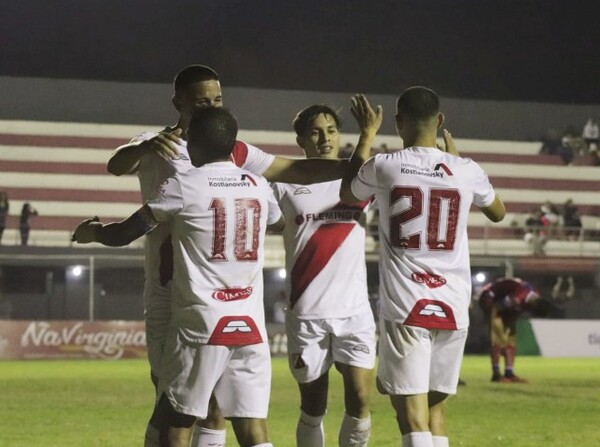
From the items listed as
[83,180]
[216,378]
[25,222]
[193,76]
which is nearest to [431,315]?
[216,378]

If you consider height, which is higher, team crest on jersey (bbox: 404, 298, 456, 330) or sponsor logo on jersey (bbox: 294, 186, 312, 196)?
sponsor logo on jersey (bbox: 294, 186, 312, 196)

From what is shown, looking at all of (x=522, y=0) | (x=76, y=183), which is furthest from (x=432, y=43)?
(x=76, y=183)

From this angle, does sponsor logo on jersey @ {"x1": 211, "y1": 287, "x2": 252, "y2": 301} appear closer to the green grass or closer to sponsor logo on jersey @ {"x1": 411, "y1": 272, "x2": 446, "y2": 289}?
sponsor logo on jersey @ {"x1": 411, "y1": 272, "x2": 446, "y2": 289}

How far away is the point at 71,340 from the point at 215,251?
2383 centimetres

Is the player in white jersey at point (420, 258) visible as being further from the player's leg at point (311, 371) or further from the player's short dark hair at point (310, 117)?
the player's short dark hair at point (310, 117)

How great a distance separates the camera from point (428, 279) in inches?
247

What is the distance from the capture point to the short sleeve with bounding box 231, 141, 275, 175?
6.32 meters

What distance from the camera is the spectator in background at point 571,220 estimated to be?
37562 mm

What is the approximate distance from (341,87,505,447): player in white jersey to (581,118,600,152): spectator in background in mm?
37683

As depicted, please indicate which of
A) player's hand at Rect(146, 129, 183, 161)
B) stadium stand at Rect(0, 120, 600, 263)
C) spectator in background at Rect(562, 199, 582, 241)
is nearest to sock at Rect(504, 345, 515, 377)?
player's hand at Rect(146, 129, 183, 161)

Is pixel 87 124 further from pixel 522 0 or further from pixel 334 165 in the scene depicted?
pixel 334 165

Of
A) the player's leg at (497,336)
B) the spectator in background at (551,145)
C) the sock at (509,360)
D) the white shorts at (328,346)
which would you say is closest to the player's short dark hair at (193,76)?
the white shorts at (328,346)

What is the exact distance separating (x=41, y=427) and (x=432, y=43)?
33610mm

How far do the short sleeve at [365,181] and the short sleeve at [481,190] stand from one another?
57 cm
